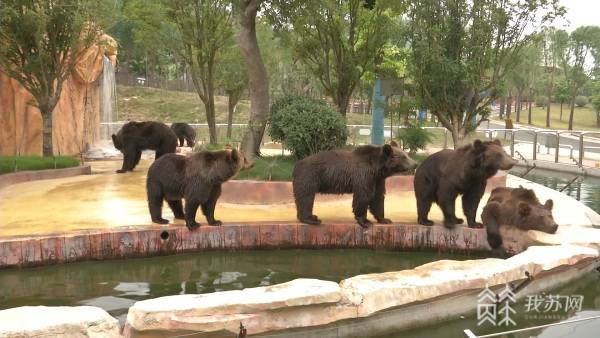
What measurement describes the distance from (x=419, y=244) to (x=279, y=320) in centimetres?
398

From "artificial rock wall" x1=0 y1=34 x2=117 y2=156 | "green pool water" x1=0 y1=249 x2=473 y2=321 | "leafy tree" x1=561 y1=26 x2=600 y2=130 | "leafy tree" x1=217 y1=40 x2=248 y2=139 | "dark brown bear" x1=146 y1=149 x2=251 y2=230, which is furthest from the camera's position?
"leafy tree" x1=561 y1=26 x2=600 y2=130

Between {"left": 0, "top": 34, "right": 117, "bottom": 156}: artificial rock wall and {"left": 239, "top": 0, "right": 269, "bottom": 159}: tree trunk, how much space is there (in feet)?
16.2

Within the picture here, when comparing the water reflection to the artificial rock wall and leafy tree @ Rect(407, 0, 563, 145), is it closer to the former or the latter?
leafy tree @ Rect(407, 0, 563, 145)

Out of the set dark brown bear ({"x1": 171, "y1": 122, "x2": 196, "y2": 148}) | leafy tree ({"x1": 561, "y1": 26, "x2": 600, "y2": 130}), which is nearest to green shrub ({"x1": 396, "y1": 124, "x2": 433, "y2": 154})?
dark brown bear ({"x1": 171, "y1": 122, "x2": 196, "y2": 148})

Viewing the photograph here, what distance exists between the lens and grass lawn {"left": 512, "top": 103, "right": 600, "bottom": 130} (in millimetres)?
55200

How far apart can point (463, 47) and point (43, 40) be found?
10585 millimetres

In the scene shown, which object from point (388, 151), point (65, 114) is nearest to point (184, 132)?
point (65, 114)

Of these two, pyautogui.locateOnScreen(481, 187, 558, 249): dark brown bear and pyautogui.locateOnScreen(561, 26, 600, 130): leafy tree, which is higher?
pyautogui.locateOnScreen(561, 26, 600, 130): leafy tree

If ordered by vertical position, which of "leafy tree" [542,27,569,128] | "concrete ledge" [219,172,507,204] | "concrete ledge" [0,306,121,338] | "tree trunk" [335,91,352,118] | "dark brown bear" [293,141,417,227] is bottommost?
"concrete ledge" [0,306,121,338]

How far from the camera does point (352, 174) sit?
8.33 meters

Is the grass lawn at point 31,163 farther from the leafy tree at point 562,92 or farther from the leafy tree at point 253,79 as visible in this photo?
the leafy tree at point 562,92

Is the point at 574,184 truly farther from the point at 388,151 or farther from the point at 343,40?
the point at 388,151

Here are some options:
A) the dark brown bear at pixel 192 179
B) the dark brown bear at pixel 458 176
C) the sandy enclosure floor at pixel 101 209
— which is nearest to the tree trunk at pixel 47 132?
the sandy enclosure floor at pixel 101 209

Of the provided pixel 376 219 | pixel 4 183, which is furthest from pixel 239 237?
pixel 4 183
